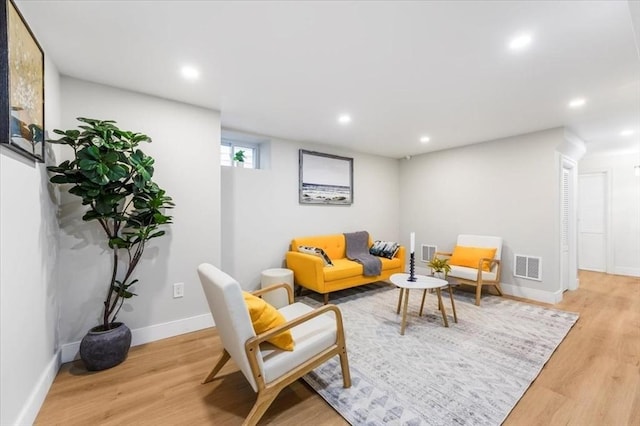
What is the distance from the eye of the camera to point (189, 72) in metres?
2.37

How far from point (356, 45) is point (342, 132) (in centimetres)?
213

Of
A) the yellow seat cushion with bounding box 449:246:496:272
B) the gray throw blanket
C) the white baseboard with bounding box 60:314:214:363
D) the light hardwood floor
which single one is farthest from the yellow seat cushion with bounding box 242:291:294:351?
the yellow seat cushion with bounding box 449:246:496:272

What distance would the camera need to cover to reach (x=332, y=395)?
190 centimetres

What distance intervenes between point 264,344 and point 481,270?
→ 10.9 feet

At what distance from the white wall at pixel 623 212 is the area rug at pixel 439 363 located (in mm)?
3587

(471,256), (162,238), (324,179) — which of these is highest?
(324,179)

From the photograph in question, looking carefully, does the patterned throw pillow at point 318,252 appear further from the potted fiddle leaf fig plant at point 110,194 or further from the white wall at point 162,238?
the potted fiddle leaf fig plant at point 110,194

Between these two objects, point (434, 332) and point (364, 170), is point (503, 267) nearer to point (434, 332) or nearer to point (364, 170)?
point (434, 332)

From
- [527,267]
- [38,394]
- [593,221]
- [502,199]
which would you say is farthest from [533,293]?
[38,394]

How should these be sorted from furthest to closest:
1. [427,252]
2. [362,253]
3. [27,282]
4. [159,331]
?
1. [427,252]
2. [362,253]
3. [159,331]
4. [27,282]

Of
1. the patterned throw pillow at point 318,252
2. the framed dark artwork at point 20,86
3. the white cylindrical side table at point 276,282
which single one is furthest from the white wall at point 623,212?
the framed dark artwork at point 20,86

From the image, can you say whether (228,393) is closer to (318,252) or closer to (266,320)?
(266,320)

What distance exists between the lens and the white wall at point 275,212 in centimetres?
380

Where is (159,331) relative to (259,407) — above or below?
below
